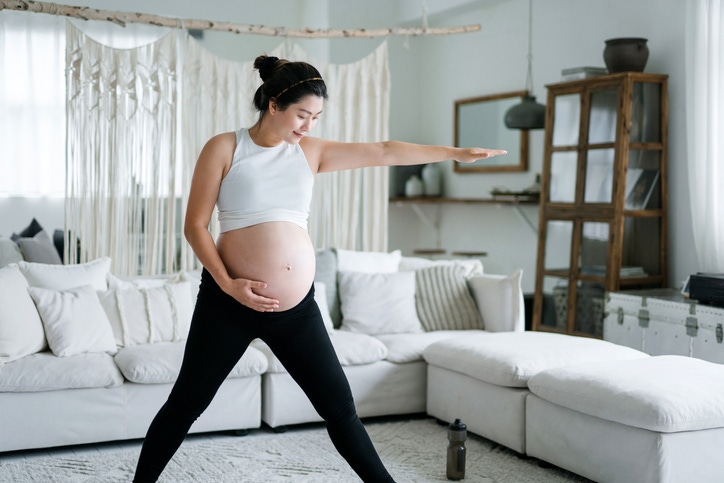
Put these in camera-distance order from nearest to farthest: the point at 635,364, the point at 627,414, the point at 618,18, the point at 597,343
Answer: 1. the point at 627,414
2. the point at 635,364
3. the point at 597,343
4. the point at 618,18

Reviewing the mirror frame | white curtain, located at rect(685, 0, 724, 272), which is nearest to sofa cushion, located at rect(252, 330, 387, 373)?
white curtain, located at rect(685, 0, 724, 272)

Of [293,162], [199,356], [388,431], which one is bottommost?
[388,431]

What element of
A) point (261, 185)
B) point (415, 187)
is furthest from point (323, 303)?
point (415, 187)

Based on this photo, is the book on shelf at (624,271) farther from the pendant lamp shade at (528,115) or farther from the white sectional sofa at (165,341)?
the pendant lamp shade at (528,115)

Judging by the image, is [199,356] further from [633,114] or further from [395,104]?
[395,104]

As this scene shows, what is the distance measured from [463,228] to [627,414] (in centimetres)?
411

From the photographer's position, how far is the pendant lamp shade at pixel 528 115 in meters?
5.49

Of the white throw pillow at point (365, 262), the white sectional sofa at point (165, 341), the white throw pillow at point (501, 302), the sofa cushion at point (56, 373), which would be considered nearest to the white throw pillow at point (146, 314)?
the white sectional sofa at point (165, 341)

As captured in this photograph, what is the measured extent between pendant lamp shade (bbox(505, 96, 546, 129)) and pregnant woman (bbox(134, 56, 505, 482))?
3.26 metres

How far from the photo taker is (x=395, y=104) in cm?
735

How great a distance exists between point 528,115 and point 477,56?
1.38m

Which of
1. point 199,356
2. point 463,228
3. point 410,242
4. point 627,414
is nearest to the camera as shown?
point 199,356

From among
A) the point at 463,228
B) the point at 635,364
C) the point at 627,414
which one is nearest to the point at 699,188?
the point at 635,364

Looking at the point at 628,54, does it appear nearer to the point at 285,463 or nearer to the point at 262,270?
the point at 285,463
